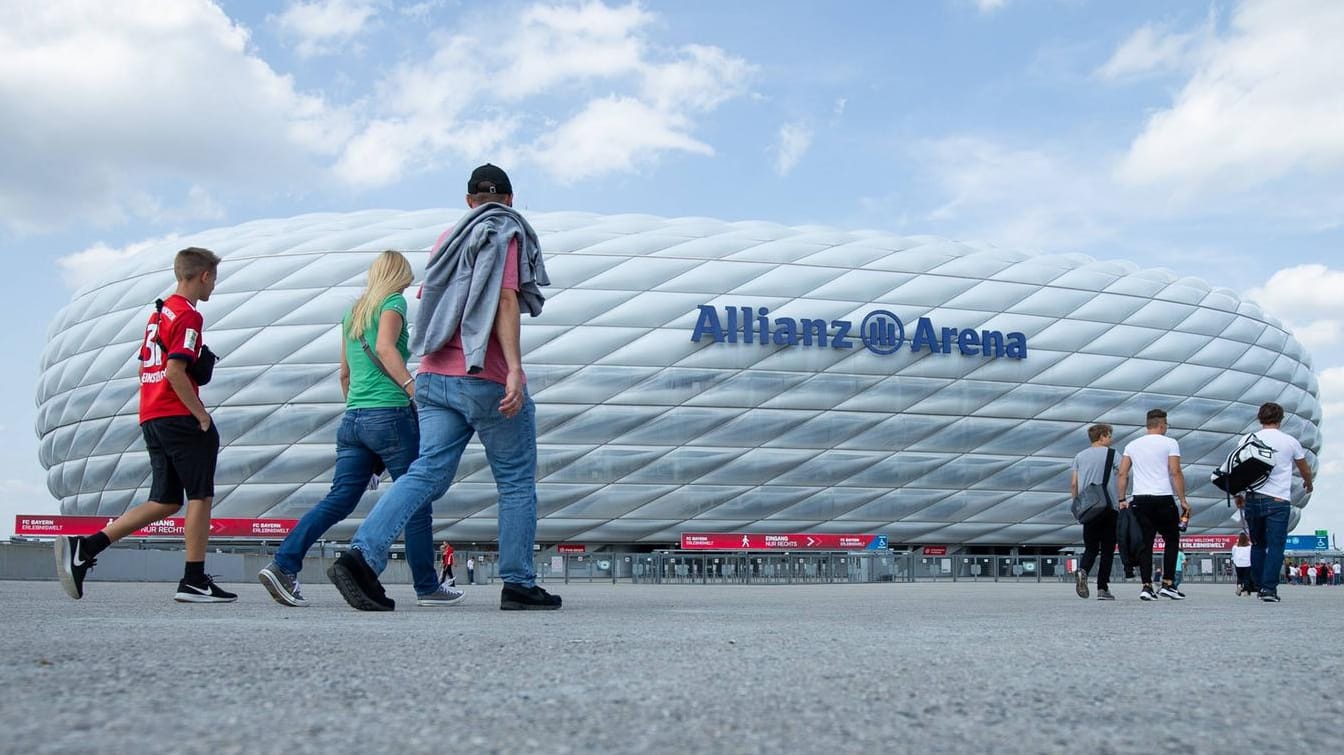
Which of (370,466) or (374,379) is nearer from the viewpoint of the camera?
(374,379)

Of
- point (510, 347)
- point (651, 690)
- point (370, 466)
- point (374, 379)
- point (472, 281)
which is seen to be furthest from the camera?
point (370, 466)

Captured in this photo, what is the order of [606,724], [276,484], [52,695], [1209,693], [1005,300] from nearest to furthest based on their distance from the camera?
[606,724], [52,695], [1209,693], [276,484], [1005,300]

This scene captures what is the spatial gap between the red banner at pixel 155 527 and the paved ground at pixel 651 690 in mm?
27982

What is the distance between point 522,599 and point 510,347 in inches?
35.9

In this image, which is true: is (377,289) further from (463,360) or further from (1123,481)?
(1123,481)

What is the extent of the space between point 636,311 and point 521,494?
27.9 metres

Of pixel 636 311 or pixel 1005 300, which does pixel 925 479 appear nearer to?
pixel 1005 300

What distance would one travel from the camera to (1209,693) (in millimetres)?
1807

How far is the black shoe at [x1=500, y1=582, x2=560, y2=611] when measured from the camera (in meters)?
4.38

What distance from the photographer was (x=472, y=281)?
4.27m

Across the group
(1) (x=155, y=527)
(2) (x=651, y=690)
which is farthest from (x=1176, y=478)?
(1) (x=155, y=527)

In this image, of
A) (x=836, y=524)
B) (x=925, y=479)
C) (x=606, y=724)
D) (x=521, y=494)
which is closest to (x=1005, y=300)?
(x=925, y=479)

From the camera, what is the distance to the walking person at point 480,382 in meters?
4.14

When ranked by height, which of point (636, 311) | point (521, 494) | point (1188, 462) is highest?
point (636, 311)
